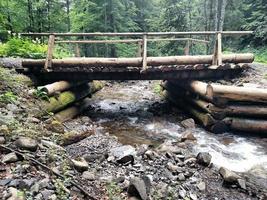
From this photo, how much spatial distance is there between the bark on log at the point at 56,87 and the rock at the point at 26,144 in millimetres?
4849

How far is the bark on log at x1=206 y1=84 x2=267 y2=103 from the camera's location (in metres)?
9.44

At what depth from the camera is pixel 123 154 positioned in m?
6.89

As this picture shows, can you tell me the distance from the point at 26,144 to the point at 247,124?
23.0 ft

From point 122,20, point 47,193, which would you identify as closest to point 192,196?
point 47,193

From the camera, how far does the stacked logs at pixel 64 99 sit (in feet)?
32.4

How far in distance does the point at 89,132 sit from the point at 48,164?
3519mm

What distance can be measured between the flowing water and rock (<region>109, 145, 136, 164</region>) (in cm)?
121

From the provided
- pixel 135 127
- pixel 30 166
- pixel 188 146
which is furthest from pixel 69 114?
pixel 30 166

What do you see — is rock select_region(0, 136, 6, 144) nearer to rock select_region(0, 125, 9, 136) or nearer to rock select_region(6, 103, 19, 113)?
rock select_region(0, 125, 9, 136)

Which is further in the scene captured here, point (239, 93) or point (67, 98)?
point (67, 98)

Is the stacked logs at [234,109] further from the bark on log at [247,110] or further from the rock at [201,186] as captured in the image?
the rock at [201,186]

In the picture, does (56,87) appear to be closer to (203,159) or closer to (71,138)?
(71,138)

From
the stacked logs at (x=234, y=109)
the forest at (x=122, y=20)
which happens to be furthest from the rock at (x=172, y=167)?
the forest at (x=122, y=20)

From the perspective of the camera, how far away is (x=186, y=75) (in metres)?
12.3
